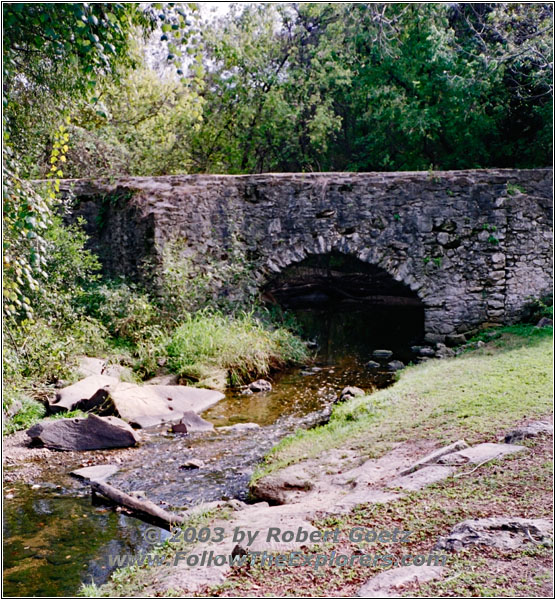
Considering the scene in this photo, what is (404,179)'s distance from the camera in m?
11.0

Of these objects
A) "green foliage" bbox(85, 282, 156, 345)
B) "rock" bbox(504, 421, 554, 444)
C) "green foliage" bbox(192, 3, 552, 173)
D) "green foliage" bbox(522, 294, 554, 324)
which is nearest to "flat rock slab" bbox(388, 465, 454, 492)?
"rock" bbox(504, 421, 554, 444)

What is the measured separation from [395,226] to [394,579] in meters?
8.75

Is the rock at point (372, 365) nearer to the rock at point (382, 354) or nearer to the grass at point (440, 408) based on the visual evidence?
the rock at point (382, 354)

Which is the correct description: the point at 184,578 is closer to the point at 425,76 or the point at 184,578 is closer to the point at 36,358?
the point at 36,358

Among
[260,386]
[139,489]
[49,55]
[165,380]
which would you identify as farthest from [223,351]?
[49,55]

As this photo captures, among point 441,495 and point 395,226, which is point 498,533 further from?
point 395,226

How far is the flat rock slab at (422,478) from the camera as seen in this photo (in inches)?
158

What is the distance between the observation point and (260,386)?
9055 mm

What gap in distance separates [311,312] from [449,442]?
11.4 metres

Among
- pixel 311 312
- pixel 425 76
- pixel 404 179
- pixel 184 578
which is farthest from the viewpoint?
pixel 311 312

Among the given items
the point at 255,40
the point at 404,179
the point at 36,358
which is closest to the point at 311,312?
the point at 404,179

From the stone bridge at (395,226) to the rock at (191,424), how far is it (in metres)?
4.22

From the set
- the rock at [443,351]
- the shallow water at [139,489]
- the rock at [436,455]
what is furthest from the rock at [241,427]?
the rock at [443,351]

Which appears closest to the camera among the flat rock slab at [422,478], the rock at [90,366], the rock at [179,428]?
the flat rock slab at [422,478]
